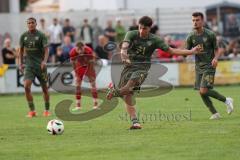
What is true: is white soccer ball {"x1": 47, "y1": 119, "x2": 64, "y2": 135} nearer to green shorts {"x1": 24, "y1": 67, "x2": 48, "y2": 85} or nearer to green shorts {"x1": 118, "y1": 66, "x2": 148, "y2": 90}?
green shorts {"x1": 118, "y1": 66, "x2": 148, "y2": 90}

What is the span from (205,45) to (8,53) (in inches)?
577

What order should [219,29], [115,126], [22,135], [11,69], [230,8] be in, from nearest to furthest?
[22,135]
[115,126]
[11,69]
[219,29]
[230,8]

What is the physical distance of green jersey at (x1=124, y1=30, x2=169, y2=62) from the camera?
595 inches

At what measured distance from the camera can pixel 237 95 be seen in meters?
25.4

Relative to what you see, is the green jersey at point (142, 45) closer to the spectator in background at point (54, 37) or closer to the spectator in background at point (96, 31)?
the spectator in background at point (54, 37)

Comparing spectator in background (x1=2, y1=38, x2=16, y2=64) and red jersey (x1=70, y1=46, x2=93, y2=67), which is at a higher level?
red jersey (x1=70, y1=46, x2=93, y2=67)

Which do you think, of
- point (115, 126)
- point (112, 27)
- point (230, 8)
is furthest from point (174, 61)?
point (115, 126)

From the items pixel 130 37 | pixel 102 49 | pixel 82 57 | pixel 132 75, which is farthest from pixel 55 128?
pixel 102 49

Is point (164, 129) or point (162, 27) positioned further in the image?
point (162, 27)

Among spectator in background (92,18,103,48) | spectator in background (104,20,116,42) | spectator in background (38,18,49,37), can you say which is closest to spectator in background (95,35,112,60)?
spectator in background (104,20,116,42)

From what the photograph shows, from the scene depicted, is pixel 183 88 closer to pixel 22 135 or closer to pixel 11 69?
pixel 11 69

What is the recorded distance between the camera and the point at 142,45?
15211mm

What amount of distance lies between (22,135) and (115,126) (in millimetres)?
2122

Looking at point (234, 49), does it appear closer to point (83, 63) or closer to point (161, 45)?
point (83, 63)
